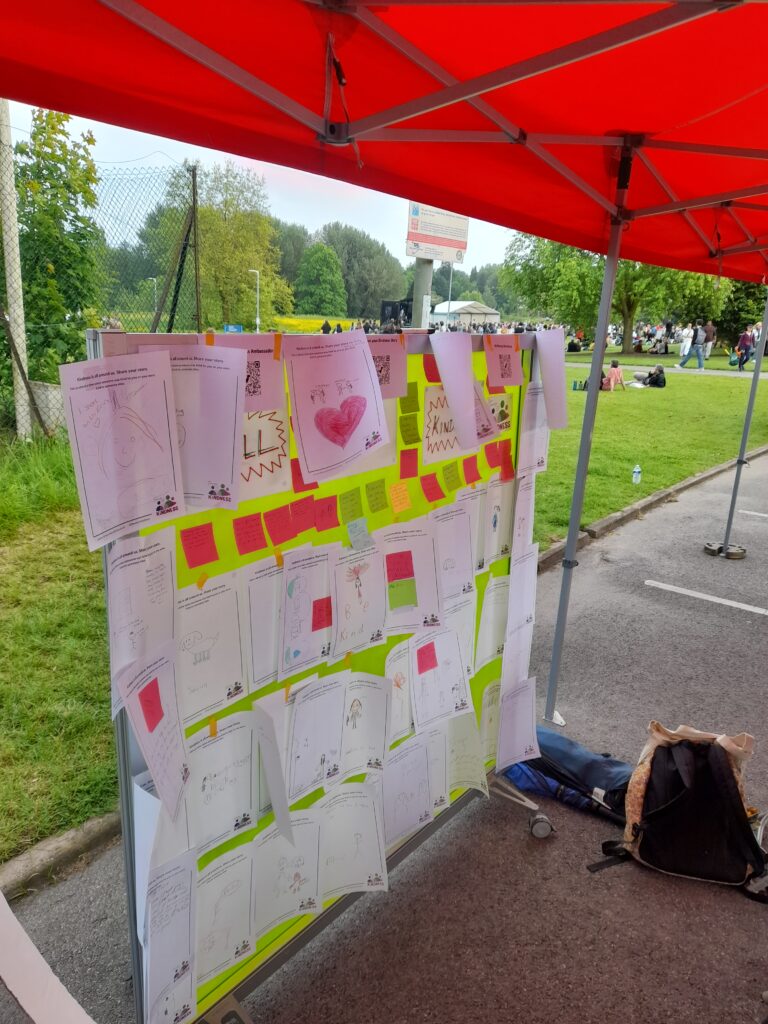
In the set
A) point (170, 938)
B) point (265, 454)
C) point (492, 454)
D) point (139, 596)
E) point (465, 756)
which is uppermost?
point (265, 454)

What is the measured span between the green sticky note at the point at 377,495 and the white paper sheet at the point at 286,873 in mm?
860

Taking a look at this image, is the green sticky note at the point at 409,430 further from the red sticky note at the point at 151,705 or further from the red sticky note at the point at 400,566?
the red sticky note at the point at 151,705

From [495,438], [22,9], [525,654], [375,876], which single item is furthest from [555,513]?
[22,9]

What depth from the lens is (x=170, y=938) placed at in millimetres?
1521

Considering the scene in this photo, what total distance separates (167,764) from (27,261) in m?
5.86

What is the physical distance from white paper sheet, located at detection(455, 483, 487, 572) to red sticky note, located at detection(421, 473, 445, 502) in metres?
0.10

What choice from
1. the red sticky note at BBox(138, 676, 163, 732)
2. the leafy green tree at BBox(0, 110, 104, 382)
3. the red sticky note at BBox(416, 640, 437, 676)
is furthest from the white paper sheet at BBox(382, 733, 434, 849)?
the leafy green tree at BBox(0, 110, 104, 382)

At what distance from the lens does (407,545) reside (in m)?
1.93

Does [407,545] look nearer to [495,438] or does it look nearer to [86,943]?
[495,438]

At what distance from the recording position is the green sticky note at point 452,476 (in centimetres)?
204

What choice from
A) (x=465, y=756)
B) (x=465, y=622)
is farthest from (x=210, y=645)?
(x=465, y=756)

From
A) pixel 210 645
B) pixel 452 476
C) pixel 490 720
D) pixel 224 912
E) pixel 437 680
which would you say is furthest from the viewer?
pixel 490 720

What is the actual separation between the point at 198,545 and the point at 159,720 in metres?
0.37

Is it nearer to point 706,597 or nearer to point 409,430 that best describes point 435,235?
point 706,597
